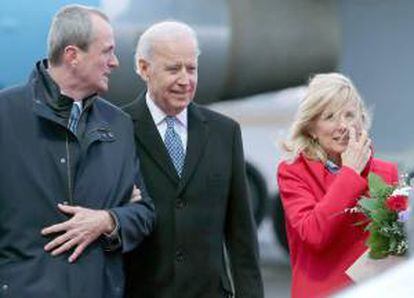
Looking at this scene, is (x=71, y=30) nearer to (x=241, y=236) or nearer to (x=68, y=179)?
(x=68, y=179)

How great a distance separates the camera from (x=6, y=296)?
2668 mm

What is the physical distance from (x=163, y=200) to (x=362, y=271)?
2.21ft

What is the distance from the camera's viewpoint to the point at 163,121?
305cm

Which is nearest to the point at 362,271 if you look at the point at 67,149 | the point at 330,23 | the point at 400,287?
the point at 67,149

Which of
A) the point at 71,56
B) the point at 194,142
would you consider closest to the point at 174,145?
the point at 194,142

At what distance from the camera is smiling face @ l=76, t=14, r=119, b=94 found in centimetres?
282

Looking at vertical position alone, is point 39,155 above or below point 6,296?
above

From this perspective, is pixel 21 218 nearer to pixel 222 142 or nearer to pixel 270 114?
pixel 222 142

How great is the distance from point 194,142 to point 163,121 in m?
0.11

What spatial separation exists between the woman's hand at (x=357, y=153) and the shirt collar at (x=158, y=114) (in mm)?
528

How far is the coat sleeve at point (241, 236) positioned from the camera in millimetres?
3113

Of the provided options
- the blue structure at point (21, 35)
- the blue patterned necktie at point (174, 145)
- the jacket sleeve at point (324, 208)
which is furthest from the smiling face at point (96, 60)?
the blue structure at point (21, 35)

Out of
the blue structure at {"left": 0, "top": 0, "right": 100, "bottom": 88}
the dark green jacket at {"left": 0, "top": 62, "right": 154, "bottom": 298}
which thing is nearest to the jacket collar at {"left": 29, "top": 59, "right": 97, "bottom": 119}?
the dark green jacket at {"left": 0, "top": 62, "right": 154, "bottom": 298}

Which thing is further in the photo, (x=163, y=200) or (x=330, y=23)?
(x=330, y=23)
